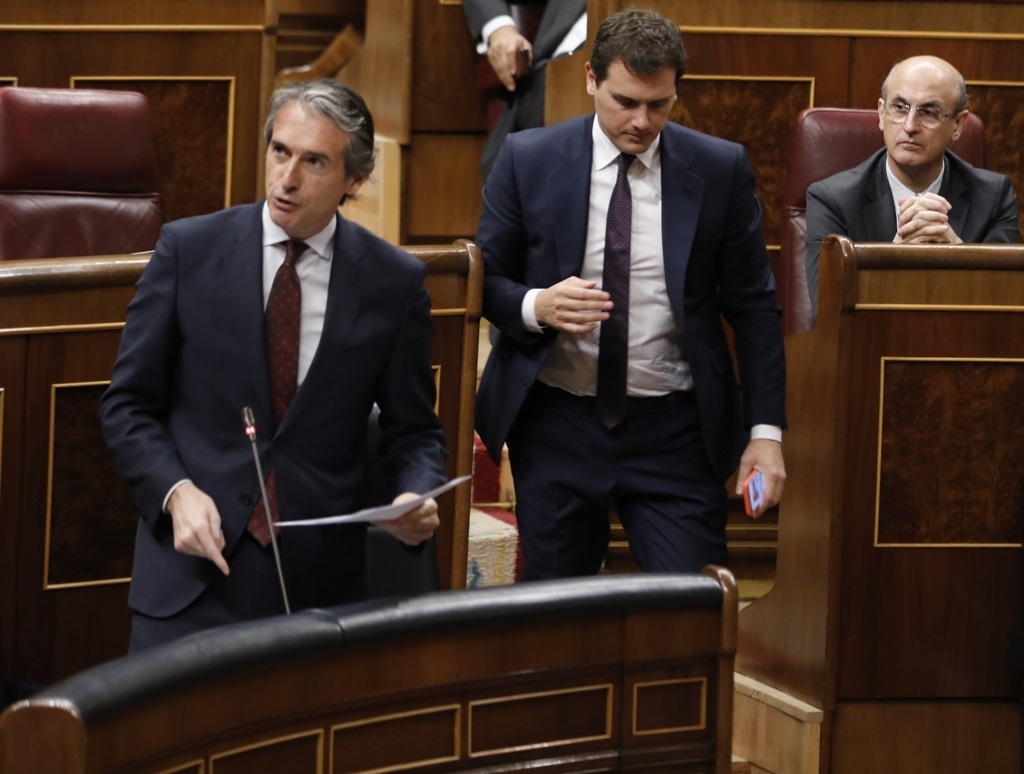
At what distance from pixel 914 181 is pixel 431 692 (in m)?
1.08

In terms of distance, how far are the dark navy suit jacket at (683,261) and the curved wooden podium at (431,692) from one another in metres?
0.47

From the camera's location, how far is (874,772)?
171 cm

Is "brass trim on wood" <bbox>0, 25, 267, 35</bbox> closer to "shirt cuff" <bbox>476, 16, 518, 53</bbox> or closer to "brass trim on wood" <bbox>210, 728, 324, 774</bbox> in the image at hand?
"shirt cuff" <bbox>476, 16, 518, 53</bbox>

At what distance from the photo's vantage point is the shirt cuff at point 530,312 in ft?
4.85

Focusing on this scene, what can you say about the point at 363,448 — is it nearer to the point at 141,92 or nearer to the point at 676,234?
the point at 676,234

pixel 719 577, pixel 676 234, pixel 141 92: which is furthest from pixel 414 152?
pixel 719 577

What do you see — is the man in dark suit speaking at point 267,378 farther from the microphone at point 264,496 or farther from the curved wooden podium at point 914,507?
the curved wooden podium at point 914,507

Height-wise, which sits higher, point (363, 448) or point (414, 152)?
point (414, 152)

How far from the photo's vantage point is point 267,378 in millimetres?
1183

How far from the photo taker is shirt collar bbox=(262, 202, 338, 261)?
1209 millimetres

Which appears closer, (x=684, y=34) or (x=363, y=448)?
(x=363, y=448)

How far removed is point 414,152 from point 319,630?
6.00ft

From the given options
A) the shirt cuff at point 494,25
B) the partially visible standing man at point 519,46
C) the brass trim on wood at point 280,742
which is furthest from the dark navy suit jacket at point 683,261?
the shirt cuff at point 494,25

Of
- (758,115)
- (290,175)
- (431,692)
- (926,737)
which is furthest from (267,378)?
(758,115)
